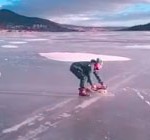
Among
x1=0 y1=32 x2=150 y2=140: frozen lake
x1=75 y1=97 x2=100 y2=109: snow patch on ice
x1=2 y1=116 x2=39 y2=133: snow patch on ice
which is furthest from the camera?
x1=75 y1=97 x2=100 y2=109: snow patch on ice

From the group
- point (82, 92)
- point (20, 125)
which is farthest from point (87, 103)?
point (20, 125)

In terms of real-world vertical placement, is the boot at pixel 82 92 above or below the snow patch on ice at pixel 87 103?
above

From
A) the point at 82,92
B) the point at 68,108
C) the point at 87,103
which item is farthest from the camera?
the point at 82,92

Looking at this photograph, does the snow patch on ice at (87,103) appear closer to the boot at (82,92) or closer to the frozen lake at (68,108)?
the frozen lake at (68,108)

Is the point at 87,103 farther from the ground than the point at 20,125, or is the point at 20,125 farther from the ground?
the point at 20,125

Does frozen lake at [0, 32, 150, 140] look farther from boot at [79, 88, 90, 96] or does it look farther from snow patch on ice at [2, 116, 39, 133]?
boot at [79, 88, 90, 96]

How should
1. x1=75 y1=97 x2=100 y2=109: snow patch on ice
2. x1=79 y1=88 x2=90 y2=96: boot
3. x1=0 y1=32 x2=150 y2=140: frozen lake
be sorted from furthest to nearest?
x1=79 y1=88 x2=90 y2=96: boot < x1=75 y1=97 x2=100 y2=109: snow patch on ice < x1=0 y1=32 x2=150 y2=140: frozen lake

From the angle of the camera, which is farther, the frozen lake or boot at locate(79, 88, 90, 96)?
boot at locate(79, 88, 90, 96)

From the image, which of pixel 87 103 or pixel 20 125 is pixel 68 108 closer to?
pixel 87 103

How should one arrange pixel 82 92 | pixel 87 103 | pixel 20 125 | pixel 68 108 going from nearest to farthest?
pixel 20 125
pixel 68 108
pixel 87 103
pixel 82 92

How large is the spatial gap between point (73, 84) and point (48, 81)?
3.73ft

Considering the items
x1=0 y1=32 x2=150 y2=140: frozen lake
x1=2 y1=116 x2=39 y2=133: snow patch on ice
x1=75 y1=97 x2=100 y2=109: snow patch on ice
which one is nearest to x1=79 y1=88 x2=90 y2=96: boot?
x1=0 y1=32 x2=150 y2=140: frozen lake

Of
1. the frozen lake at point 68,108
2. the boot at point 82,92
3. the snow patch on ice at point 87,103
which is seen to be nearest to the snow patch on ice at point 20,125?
the frozen lake at point 68,108

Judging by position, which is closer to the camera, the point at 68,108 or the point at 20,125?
the point at 20,125
